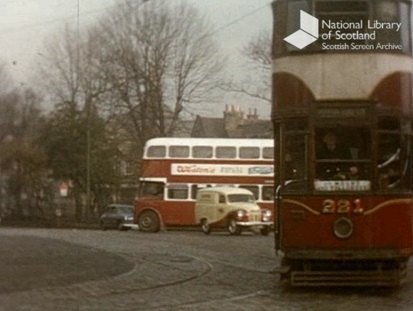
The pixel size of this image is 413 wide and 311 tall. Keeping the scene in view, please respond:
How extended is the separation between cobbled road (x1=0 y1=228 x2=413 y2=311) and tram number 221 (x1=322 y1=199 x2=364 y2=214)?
4.41 ft

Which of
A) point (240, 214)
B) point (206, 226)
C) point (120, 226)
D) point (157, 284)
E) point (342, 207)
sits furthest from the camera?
point (120, 226)

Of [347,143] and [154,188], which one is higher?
[154,188]

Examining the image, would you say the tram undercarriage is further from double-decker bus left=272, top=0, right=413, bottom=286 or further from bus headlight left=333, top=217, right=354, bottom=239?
bus headlight left=333, top=217, right=354, bottom=239

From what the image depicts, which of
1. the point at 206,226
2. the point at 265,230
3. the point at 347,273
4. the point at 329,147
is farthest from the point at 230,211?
the point at 329,147

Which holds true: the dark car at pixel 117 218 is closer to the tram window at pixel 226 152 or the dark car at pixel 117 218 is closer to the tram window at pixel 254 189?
the tram window at pixel 226 152

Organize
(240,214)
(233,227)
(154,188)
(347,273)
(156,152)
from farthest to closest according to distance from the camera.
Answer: (156,152)
(154,188)
(233,227)
(240,214)
(347,273)

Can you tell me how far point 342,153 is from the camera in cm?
1688

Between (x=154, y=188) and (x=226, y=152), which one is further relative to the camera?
(x=226, y=152)

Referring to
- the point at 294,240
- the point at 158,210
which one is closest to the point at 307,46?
the point at 294,240

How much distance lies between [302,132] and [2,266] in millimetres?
7966

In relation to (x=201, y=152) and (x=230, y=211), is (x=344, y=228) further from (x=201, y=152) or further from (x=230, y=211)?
(x=201, y=152)

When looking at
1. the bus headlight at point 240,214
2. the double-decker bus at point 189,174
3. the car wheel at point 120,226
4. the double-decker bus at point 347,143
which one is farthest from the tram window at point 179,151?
the double-decker bus at point 347,143

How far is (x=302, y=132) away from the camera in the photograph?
1720cm

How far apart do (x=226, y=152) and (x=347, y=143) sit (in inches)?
1308
